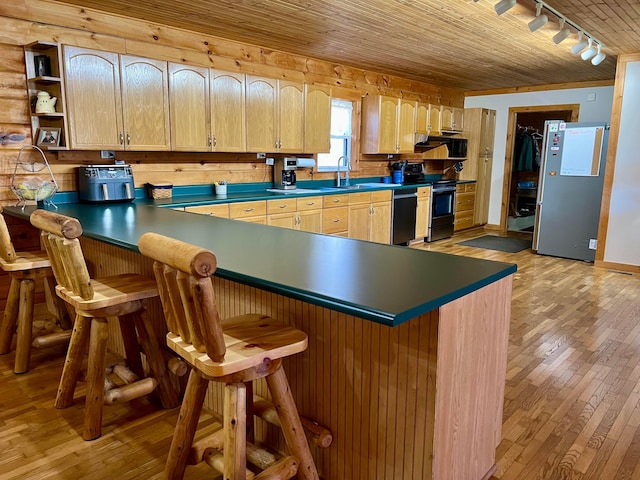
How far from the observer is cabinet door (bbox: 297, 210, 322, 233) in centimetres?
482

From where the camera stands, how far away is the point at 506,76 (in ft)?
21.4

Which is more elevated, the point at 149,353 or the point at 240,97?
the point at 240,97

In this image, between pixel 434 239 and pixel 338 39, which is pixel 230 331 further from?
pixel 434 239

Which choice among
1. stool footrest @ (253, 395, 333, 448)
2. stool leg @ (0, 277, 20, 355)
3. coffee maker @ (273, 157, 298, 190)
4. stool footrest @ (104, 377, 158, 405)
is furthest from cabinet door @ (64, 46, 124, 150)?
stool footrest @ (253, 395, 333, 448)

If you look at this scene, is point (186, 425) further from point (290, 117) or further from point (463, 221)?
point (463, 221)

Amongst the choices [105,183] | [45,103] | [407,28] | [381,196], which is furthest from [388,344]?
[381,196]

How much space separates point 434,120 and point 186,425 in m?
6.09

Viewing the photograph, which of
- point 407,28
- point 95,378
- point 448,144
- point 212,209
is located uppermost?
point 407,28

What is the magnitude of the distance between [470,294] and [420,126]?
5428 millimetres

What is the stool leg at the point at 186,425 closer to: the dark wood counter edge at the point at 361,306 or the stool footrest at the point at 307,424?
the stool footrest at the point at 307,424

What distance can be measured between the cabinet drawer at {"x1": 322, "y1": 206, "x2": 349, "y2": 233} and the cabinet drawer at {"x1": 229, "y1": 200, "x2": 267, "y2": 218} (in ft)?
2.89

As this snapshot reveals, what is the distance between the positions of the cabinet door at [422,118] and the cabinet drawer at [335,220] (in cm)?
205

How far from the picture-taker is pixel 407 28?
4086 millimetres

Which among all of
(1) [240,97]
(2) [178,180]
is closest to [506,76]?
(1) [240,97]
